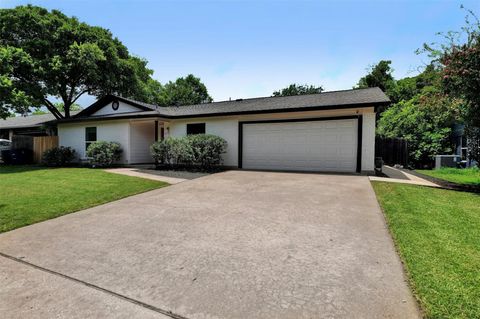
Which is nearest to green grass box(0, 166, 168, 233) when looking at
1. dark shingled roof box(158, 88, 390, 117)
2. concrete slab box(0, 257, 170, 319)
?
concrete slab box(0, 257, 170, 319)

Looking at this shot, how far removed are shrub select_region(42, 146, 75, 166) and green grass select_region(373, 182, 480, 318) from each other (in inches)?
662

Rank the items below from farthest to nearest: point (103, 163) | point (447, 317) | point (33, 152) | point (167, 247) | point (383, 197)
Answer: point (33, 152), point (103, 163), point (383, 197), point (167, 247), point (447, 317)

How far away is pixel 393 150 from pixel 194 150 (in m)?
11.8

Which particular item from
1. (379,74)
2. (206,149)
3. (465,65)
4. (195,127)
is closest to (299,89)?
(379,74)

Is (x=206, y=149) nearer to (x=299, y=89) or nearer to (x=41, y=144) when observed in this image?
(x=41, y=144)

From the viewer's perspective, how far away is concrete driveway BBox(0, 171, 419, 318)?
222cm

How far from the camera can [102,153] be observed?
1371cm

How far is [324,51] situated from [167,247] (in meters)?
11.3

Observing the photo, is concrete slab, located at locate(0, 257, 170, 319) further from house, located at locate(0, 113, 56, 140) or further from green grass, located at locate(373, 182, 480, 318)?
house, located at locate(0, 113, 56, 140)

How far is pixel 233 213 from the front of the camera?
5.14 metres

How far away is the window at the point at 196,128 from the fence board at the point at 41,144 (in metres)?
9.78

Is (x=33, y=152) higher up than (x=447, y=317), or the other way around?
(x=33, y=152)

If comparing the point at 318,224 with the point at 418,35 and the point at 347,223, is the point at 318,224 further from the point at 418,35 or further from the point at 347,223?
the point at 418,35

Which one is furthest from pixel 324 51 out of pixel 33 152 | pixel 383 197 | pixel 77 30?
pixel 33 152
